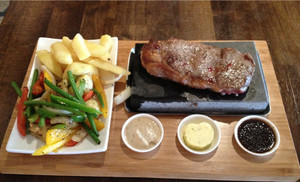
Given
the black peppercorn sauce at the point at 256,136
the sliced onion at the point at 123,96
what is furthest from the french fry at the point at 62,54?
the black peppercorn sauce at the point at 256,136

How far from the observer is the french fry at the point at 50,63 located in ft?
8.43

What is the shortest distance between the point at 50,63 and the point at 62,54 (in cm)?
21

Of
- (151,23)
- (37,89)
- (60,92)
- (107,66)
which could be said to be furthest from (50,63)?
(151,23)

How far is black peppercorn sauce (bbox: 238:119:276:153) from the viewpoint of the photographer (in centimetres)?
225

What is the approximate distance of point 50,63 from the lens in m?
2.59

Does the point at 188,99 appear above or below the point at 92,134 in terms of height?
above

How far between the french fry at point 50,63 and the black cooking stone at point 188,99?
770 millimetres

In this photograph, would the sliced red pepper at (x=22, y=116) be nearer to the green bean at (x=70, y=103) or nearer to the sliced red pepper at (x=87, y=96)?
the green bean at (x=70, y=103)

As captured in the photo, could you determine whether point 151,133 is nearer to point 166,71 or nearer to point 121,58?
point 166,71

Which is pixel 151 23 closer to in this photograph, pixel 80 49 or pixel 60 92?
pixel 80 49

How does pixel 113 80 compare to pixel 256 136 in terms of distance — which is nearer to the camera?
pixel 256 136

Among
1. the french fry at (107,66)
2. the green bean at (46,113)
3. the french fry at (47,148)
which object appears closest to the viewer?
the french fry at (47,148)

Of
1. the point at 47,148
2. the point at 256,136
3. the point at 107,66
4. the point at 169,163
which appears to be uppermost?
the point at 107,66

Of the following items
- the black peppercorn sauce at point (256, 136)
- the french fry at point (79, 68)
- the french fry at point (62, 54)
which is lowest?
the black peppercorn sauce at point (256, 136)
